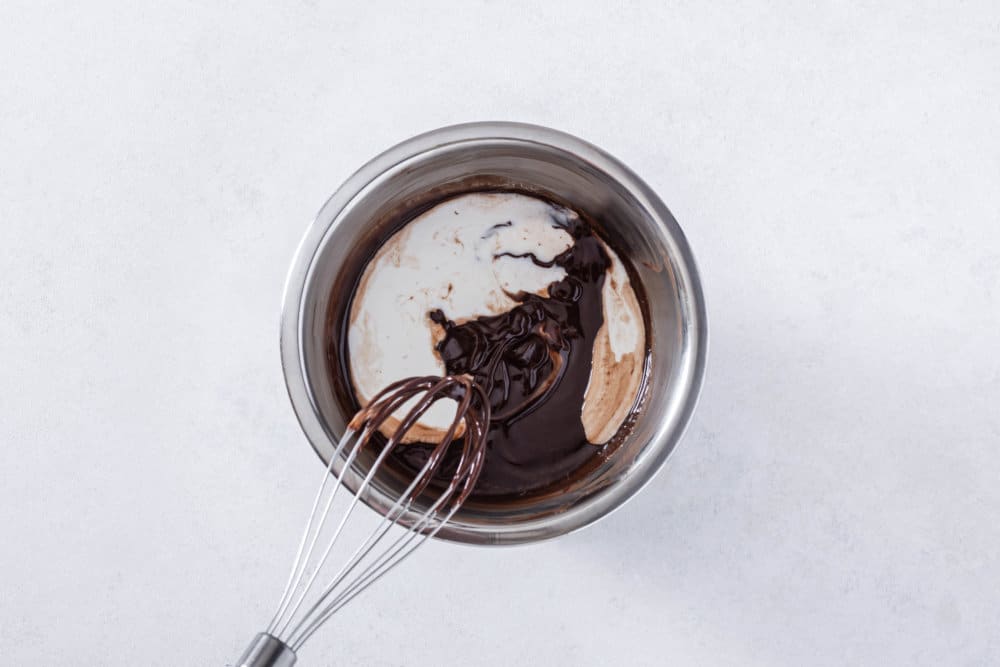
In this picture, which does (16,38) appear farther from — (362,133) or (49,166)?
(362,133)

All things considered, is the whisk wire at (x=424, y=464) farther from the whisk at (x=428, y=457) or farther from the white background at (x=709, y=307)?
the white background at (x=709, y=307)

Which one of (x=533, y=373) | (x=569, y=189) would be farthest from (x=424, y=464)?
(x=569, y=189)

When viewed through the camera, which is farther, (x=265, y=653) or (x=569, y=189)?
(x=569, y=189)

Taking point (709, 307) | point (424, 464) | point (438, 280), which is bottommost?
point (424, 464)

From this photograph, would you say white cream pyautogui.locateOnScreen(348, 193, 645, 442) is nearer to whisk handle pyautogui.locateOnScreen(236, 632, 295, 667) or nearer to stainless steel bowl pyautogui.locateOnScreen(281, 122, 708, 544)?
stainless steel bowl pyautogui.locateOnScreen(281, 122, 708, 544)

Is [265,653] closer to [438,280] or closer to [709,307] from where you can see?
[438,280]

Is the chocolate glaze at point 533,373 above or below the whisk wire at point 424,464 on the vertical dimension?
above

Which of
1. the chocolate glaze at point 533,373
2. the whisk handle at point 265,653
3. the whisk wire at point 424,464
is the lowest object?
the whisk handle at point 265,653

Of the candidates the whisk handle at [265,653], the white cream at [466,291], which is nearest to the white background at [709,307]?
the white cream at [466,291]
